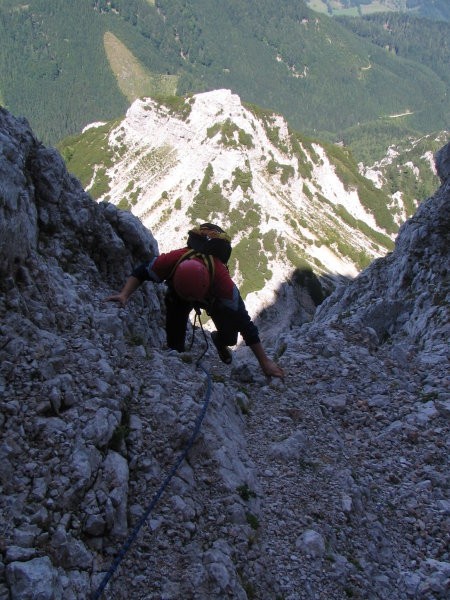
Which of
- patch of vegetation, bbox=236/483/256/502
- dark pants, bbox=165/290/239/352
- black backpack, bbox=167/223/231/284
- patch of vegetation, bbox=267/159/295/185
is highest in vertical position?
patch of vegetation, bbox=267/159/295/185

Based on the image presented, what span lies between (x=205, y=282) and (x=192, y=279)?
0.24 meters

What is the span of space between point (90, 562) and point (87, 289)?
231 inches

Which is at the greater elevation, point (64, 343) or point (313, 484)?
point (64, 343)

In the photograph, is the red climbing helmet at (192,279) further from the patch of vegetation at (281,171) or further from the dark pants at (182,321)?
the patch of vegetation at (281,171)

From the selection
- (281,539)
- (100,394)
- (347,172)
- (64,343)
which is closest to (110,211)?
(64,343)

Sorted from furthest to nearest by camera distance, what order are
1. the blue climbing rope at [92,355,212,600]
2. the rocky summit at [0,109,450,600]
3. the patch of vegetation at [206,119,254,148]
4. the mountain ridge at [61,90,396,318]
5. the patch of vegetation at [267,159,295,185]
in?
the patch of vegetation at [267,159,295,185] → the patch of vegetation at [206,119,254,148] → the mountain ridge at [61,90,396,318] → the rocky summit at [0,109,450,600] → the blue climbing rope at [92,355,212,600]

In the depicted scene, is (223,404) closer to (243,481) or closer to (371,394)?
(243,481)

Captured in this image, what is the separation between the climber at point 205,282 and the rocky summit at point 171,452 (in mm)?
965

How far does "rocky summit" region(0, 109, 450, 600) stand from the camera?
568cm

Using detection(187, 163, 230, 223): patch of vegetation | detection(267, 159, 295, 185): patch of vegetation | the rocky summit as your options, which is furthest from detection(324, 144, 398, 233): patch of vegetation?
the rocky summit

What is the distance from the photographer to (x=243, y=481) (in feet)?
24.8

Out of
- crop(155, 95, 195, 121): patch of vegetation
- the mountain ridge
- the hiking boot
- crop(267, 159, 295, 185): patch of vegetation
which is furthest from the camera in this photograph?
crop(155, 95, 195, 121): patch of vegetation

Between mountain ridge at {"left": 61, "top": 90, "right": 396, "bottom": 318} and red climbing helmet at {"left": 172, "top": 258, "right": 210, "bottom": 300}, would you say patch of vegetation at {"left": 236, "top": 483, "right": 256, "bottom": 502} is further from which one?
mountain ridge at {"left": 61, "top": 90, "right": 396, "bottom": 318}

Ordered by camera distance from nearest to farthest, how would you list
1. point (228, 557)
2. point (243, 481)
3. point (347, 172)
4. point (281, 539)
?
point (228, 557) < point (281, 539) < point (243, 481) < point (347, 172)
